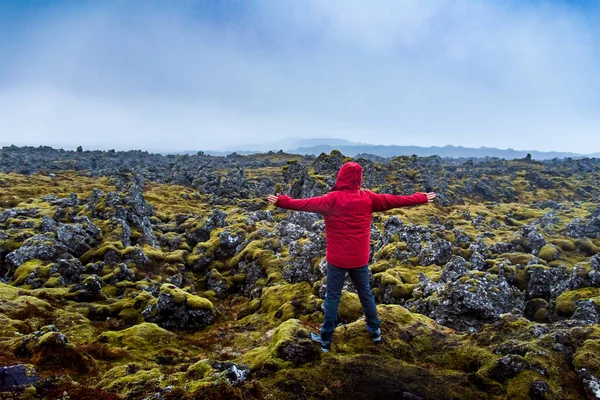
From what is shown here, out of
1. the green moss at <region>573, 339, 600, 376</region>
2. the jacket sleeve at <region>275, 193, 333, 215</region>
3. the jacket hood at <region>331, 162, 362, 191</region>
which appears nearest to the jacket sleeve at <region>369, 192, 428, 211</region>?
the jacket hood at <region>331, 162, 362, 191</region>

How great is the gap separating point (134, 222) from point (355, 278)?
30.2 metres

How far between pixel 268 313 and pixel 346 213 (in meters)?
11.4

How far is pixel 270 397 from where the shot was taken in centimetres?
754

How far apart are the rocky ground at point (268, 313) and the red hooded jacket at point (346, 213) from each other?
2747 millimetres

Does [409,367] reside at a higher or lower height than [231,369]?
lower

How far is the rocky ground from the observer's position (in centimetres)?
802

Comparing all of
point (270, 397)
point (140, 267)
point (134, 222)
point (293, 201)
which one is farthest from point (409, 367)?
point (134, 222)

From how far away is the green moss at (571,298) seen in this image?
50.6 ft

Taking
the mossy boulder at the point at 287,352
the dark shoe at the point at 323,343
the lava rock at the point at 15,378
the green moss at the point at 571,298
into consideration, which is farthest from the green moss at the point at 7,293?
the green moss at the point at 571,298

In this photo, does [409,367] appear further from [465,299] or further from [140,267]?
[140,267]

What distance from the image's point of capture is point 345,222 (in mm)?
9344

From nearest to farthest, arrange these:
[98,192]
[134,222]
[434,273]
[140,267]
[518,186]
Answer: [434,273]
[140,267]
[134,222]
[98,192]
[518,186]

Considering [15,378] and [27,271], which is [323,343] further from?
[27,271]

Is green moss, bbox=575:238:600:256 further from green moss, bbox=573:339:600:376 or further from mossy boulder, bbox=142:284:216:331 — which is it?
mossy boulder, bbox=142:284:216:331
